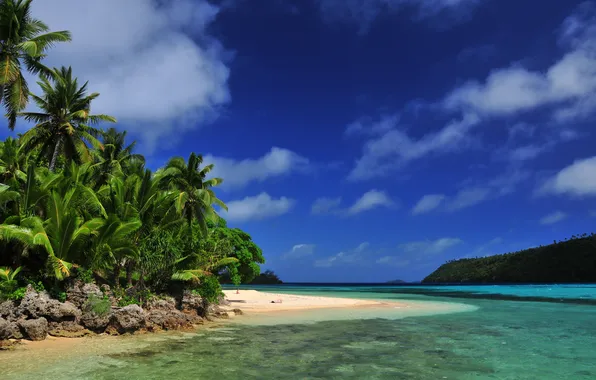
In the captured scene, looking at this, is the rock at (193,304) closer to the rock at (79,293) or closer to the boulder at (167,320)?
the boulder at (167,320)

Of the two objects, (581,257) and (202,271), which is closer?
(202,271)

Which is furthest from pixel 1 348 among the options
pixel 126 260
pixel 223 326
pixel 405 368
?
pixel 405 368

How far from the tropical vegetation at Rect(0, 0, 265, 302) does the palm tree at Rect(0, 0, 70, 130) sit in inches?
1.9

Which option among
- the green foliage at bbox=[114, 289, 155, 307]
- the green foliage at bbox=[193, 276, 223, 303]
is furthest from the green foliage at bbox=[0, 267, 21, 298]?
the green foliage at bbox=[193, 276, 223, 303]

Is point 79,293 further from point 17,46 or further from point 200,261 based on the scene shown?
point 17,46

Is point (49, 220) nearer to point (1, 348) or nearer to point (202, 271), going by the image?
point (1, 348)

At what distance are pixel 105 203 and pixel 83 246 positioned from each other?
9.71 feet

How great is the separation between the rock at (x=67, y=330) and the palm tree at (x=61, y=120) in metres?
13.4

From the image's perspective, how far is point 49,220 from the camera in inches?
639

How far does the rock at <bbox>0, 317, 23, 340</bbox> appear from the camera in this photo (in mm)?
14008

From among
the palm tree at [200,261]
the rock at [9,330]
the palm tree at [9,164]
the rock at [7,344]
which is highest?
the palm tree at [9,164]

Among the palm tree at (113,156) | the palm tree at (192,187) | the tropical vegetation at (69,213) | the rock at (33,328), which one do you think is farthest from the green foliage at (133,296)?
the palm tree at (113,156)

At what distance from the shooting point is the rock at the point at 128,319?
56.3 feet

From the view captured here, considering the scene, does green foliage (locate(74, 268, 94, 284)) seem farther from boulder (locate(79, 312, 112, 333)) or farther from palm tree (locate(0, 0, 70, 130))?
palm tree (locate(0, 0, 70, 130))
